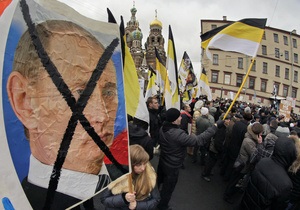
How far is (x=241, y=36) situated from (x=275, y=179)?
260cm

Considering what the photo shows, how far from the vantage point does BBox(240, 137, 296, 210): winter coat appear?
238 cm

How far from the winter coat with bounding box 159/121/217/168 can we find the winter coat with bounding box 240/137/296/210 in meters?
0.82

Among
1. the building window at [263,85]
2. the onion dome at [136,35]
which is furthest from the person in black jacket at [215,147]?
the onion dome at [136,35]

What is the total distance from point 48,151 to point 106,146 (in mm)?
379

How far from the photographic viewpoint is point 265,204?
8.26ft

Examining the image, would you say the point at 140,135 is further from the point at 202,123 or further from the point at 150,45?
the point at 150,45

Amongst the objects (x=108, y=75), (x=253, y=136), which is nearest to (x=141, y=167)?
(x=108, y=75)

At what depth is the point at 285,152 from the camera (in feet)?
8.14

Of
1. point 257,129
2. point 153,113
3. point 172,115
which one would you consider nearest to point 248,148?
point 257,129

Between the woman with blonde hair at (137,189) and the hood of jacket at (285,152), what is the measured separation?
1617 mm

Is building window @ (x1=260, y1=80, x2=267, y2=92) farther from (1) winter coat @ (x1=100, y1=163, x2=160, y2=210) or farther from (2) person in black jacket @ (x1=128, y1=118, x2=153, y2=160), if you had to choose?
(1) winter coat @ (x1=100, y1=163, x2=160, y2=210)

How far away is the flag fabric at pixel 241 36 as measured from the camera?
3.66 m

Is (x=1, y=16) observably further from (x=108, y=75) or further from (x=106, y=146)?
(x=106, y=146)

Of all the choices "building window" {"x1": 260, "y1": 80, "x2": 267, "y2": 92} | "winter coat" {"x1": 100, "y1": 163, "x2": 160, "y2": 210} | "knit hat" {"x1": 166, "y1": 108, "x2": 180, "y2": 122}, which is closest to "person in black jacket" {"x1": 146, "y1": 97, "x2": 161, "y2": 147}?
"knit hat" {"x1": 166, "y1": 108, "x2": 180, "y2": 122}
